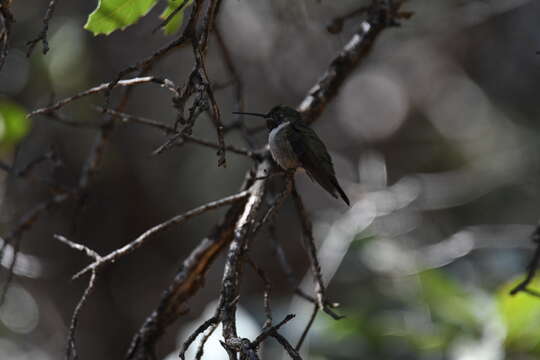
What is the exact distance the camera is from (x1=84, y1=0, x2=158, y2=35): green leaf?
2084 mm

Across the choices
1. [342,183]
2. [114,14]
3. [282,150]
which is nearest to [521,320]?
[282,150]

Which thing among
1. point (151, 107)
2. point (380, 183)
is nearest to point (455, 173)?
point (380, 183)

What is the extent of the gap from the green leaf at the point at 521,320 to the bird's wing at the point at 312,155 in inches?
41.9

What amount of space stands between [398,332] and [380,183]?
218 cm

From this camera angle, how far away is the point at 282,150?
2699mm

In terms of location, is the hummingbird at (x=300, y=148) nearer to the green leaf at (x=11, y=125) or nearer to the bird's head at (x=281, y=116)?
the bird's head at (x=281, y=116)

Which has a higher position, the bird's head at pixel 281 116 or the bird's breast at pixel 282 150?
the bird's head at pixel 281 116

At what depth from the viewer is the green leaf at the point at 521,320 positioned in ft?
10.5

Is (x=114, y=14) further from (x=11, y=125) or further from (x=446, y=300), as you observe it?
(x=446, y=300)

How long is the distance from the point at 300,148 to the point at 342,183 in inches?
133

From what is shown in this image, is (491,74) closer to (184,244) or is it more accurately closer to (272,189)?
(184,244)

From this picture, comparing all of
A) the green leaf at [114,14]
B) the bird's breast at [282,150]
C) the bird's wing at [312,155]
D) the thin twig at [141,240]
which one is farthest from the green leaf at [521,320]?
the green leaf at [114,14]

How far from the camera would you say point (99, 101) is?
5551 mm

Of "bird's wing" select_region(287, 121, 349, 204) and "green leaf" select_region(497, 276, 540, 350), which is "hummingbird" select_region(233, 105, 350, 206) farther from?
"green leaf" select_region(497, 276, 540, 350)
